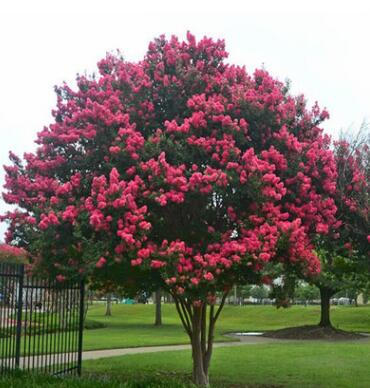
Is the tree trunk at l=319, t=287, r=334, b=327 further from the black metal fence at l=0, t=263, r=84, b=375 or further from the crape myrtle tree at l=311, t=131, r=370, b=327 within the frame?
the crape myrtle tree at l=311, t=131, r=370, b=327

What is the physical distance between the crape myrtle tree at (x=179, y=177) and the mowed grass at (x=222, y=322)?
14.9 m

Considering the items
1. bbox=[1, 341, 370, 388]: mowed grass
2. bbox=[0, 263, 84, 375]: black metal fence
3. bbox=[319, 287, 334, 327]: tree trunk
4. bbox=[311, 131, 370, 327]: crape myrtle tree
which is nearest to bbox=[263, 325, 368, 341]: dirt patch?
bbox=[319, 287, 334, 327]: tree trunk

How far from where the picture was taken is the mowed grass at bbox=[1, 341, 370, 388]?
1327cm

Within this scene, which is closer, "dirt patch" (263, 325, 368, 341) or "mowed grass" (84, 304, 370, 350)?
"mowed grass" (84, 304, 370, 350)

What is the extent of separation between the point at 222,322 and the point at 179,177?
3609cm

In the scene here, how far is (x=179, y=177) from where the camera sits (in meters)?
9.12

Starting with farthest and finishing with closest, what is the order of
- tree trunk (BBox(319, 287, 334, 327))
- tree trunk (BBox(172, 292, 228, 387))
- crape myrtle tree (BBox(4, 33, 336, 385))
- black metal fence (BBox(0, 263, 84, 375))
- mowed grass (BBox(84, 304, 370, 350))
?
tree trunk (BBox(319, 287, 334, 327)) < mowed grass (BBox(84, 304, 370, 350)) < tree trunk (BBox(172, 292, 228, 387)) < black metal fence (BBox(0, 263, 84, 375)) < crape myrtle tree (BBox(4, 33, 336, 385))

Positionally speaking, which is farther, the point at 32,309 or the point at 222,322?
the point at 222,322

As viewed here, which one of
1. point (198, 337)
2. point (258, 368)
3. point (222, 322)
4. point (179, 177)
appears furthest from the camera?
point (222, 322)

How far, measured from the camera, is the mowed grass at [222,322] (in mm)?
27641

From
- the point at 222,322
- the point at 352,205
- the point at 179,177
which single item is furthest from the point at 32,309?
the point at 222,322

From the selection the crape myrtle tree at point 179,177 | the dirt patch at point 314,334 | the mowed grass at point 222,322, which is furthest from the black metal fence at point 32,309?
the dirt patch at point 314,334

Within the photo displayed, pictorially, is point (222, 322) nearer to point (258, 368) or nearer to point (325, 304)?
point (325, 304)

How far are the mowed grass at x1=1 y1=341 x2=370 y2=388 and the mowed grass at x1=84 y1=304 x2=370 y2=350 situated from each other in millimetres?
5828
